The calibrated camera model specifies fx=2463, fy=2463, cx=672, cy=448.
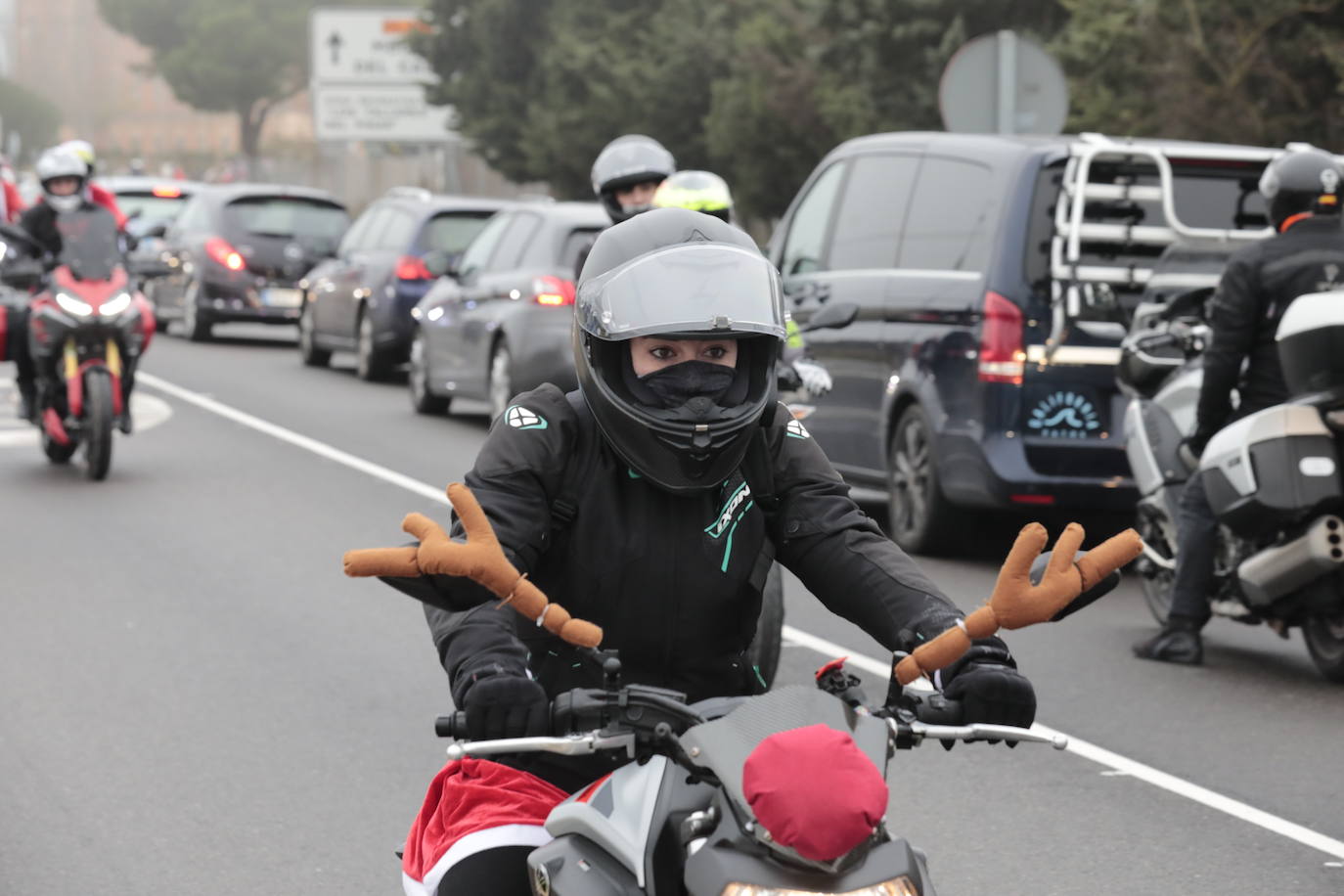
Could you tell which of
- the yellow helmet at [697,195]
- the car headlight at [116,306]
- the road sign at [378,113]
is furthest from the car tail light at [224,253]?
the road sign at [378,113]

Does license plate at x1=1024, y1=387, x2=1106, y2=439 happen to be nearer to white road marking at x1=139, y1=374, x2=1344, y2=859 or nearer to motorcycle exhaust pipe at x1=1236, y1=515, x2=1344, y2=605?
white road marking at x1=139, y1=374, x2=1344, y2=859

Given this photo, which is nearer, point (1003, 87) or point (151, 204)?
point (1003, 87)

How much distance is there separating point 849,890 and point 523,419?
3.89 ft

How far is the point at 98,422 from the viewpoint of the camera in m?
13.7

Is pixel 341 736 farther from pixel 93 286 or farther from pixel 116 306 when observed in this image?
pixel 93 286

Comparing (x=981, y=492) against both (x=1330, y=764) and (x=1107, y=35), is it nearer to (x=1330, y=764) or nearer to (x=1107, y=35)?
(x=1330, y=764)

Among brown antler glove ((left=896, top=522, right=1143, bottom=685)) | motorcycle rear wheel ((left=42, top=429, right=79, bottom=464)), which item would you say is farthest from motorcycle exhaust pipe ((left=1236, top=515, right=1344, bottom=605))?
motorcycle rear wheel ((left=42, top=429, right=79, bottom=464))

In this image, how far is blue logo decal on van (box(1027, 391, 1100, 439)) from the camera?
35.3ft

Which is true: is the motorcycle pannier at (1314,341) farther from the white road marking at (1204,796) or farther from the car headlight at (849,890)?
the car headlight at (849,890)

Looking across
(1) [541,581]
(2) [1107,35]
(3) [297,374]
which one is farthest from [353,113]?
(1) [541,581]

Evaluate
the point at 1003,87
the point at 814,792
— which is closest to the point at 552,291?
the point at 1003,87

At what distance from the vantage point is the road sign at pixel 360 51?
5069cm

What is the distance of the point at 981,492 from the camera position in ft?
35.5

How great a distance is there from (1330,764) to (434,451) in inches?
380
